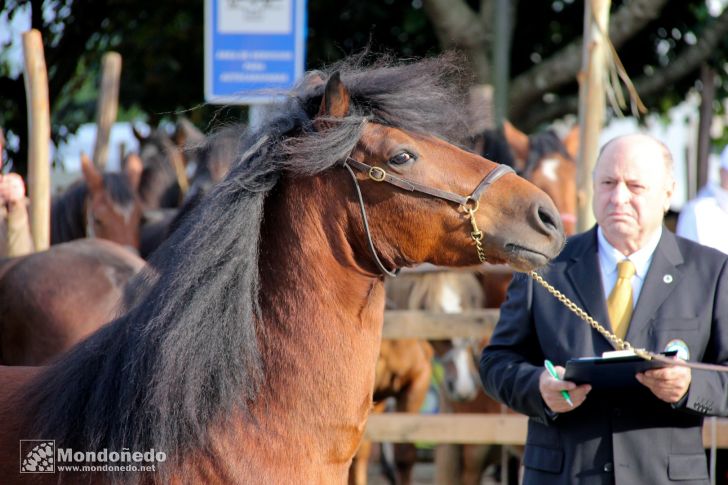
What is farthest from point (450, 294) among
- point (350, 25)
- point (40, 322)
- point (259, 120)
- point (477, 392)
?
point (350, 25)

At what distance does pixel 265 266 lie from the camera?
2768 mm

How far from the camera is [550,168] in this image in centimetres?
742

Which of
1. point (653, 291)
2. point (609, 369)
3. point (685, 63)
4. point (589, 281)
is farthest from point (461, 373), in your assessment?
point (685, 63)

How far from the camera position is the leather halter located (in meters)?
2.69

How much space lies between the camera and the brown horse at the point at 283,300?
257 cm

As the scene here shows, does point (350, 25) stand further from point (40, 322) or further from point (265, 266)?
point (265, 266)

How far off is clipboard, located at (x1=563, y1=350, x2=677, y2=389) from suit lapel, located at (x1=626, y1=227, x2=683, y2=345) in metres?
0.22

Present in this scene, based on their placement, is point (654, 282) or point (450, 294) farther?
point (450, 294)

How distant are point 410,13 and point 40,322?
6.89 metres

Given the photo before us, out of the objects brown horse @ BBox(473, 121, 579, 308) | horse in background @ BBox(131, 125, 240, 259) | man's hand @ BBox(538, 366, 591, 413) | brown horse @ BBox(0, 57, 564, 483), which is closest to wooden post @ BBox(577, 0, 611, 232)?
brown horse @ BBox(473, 121, 579, 308)

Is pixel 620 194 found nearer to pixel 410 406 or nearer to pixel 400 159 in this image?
pixel 400 159

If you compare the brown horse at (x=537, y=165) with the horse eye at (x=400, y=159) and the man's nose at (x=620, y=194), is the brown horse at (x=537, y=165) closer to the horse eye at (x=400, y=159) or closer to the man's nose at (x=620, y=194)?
the man's nose at (x=620, y=194)

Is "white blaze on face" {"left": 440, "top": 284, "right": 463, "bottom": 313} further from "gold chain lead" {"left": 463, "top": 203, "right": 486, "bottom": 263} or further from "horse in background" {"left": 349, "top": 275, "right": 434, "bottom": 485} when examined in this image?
"gold chain lead" {"left": 463, "top": 203, "right": 486, "bottom": 263}

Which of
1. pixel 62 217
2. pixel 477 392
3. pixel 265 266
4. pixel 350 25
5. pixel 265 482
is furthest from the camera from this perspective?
pixel 350 25
